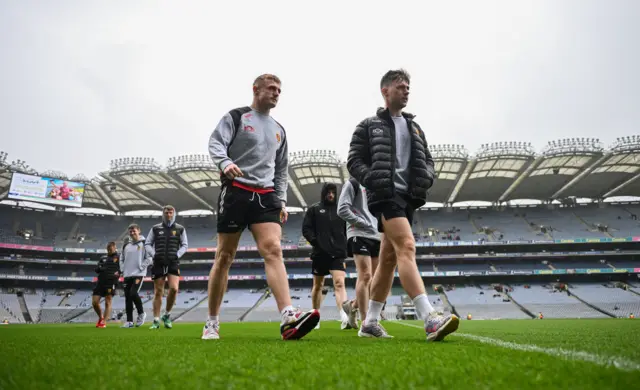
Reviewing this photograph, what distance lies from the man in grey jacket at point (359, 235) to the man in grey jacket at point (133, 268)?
403 cm

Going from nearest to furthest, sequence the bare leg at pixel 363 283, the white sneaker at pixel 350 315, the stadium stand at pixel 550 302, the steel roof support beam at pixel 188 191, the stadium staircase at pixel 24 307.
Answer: the bare leg at pixel 363 283
the white sneaker at pixel 350 315
the stadium stand at pixel 550 302
the stadium staircase at pixel 24 307
the steel roof support beam at pixel 188 191

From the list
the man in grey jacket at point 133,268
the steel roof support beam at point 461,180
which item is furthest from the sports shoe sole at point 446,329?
the steel roof support beam at point 461,180

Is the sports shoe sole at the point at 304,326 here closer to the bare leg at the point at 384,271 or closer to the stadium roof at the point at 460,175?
the bare leg at the point at 384,271

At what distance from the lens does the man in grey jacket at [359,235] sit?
5.26 m

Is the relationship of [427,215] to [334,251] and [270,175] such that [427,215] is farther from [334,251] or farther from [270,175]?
[270,175]

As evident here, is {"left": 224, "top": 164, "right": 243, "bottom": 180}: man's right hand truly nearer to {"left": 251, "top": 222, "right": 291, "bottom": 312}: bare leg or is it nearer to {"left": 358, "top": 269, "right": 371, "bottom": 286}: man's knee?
{"left": 251, "top": 222, "right": 291, "bottom": 312}: bare leg

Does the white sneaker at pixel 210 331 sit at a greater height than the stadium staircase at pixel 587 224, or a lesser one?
lesser

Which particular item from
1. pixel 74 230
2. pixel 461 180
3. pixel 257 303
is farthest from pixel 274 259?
pixel 74 230

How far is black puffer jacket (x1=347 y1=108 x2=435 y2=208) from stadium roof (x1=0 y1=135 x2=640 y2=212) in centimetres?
2628

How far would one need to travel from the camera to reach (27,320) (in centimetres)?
2872

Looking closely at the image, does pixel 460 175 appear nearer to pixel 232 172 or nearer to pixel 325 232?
A: pixel 325 232

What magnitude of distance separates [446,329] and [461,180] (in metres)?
33.1

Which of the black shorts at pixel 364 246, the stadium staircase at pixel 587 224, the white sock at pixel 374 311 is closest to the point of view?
the white sock at pixel 374 311

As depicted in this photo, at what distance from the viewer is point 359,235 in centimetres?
568
